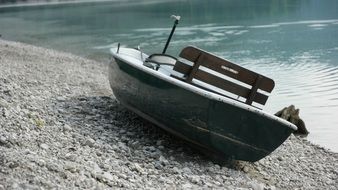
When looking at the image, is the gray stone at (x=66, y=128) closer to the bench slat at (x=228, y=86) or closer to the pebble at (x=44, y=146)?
the pebble at (x=44, y=146)

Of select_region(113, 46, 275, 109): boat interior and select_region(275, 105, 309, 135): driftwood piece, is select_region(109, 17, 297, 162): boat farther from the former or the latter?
select_region(275, 105, 309, 135): driftwood piece

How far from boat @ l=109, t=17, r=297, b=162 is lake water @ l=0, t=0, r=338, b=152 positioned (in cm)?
547

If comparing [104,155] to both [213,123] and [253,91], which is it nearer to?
[213,123]

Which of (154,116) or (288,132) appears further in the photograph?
(154,116)

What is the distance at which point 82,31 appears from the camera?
4578 cm

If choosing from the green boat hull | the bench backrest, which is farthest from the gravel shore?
the bench backrest

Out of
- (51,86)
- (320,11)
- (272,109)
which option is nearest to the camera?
(51,86)

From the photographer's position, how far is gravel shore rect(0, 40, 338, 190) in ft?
22.1

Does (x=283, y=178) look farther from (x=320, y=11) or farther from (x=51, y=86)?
(x=320, y=11)

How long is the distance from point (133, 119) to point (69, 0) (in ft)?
299

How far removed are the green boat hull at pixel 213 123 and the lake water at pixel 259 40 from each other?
5.68 m

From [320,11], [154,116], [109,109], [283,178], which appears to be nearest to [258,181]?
[283,178]

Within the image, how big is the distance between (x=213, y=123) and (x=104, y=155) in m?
2.02

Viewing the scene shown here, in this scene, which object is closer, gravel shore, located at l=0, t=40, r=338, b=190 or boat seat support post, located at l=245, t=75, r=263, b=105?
gravel shore, located at l=0, t=40, r=338, b=190
